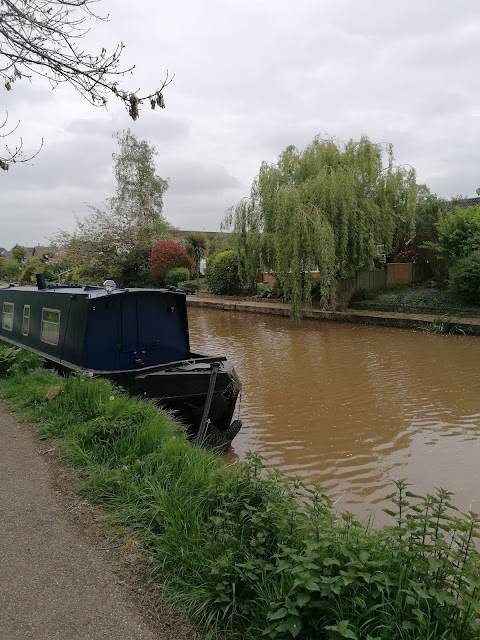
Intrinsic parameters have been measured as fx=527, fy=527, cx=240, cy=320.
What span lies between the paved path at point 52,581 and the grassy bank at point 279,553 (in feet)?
0.84

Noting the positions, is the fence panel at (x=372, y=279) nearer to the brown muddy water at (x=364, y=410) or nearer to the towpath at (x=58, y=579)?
the brown muddy water at (x=364, y=410)

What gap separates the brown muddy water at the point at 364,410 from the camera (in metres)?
5.60

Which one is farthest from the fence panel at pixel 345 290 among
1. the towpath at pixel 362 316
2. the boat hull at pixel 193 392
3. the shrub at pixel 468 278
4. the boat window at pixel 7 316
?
the boat hull at pixel 193 392

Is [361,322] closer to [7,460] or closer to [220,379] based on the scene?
[220,379]

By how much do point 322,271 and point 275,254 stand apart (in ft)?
6.42

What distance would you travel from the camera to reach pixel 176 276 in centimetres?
2842

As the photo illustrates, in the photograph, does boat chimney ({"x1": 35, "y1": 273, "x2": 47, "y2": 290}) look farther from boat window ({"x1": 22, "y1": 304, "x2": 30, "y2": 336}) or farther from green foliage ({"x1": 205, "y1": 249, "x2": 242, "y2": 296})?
green foliage ({"x1": 205, "y1": 249, "x2": 242, "y2": 296})

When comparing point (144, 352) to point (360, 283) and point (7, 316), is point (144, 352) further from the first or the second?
point (360, 283)

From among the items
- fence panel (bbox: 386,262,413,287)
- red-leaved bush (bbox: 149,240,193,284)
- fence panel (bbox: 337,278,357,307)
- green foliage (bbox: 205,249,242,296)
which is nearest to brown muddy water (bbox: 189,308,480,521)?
fence panel (bbox: 337,278,357,307)

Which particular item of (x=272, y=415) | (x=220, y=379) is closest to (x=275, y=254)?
(x=272, y=415)

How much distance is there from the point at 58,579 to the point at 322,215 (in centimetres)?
1490

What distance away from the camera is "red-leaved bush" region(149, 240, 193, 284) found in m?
28.0

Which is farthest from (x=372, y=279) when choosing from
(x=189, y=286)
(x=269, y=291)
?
(x=189, y=286)

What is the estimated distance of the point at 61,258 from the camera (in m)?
30.0
